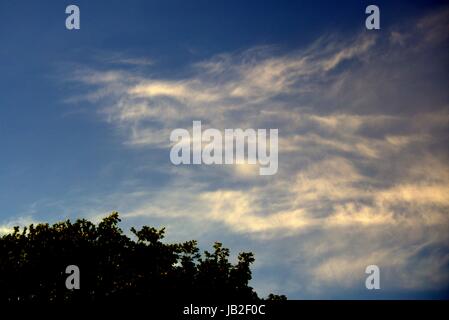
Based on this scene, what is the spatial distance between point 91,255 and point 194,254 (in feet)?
26.6

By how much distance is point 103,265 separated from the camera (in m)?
29.9

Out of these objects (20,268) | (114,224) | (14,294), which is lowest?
(14,294)

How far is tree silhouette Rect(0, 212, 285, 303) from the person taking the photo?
90.1 feet

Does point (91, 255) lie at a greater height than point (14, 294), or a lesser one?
greater

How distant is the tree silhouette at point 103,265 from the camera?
2745 centimetres

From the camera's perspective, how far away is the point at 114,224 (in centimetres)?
3142
